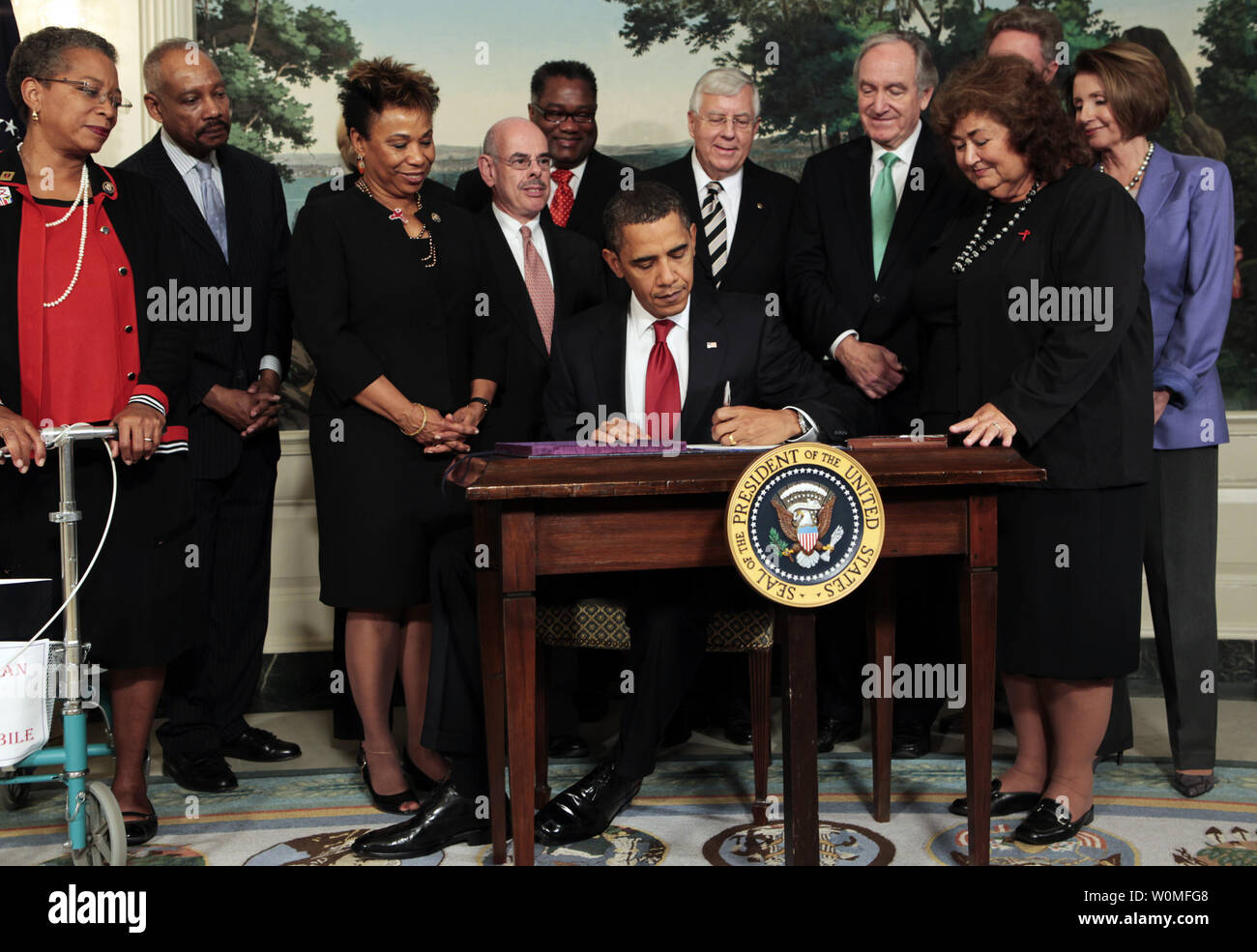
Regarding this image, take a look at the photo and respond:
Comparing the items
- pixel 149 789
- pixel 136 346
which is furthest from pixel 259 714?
pixel 136 346

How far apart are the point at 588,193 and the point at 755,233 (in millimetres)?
679

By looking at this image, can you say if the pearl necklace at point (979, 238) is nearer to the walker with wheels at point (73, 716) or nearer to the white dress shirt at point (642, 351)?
the white dress shirt at point (642, 351)

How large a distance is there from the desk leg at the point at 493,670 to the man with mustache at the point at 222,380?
1120 mm

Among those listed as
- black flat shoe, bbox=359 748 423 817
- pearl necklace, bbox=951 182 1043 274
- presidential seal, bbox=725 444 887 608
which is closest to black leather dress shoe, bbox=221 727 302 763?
black flat shoe, bbox=359 748 423 817

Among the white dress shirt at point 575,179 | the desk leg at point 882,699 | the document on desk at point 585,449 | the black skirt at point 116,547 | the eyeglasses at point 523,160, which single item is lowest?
the desk leg at point 882,699

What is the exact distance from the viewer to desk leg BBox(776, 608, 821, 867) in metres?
2.84

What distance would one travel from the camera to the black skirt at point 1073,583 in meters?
3.37

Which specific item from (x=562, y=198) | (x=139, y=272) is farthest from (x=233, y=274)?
(x=562, y=198)

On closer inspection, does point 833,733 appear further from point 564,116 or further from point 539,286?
point 564,116

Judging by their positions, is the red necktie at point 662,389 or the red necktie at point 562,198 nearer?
the red necktie at point 662,389

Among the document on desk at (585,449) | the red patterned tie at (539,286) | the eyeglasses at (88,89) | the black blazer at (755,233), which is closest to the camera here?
the document on desk at (585,449)

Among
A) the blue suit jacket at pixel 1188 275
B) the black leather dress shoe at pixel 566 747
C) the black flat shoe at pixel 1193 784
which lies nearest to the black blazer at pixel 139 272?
the black leather dress shoe at pixel 566 747

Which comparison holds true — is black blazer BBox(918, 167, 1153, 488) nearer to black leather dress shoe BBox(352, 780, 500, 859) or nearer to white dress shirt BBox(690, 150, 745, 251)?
white dress shirt BBox(690, 150, 745, 251)
